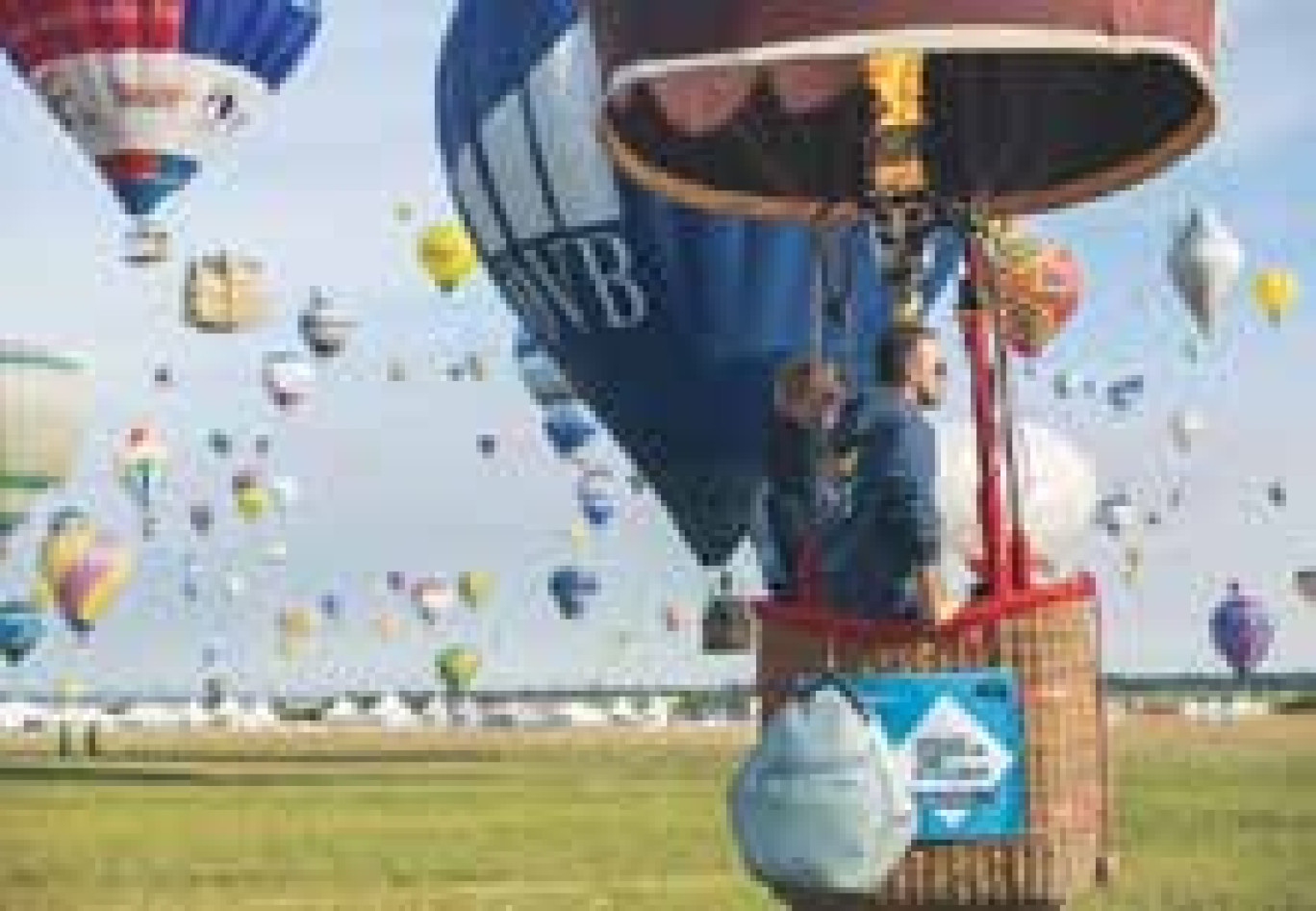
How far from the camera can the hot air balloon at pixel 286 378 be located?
63625 mm

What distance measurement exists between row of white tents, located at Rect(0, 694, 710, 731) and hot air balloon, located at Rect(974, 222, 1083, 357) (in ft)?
198

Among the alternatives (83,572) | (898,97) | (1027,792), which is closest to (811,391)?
(898,97)

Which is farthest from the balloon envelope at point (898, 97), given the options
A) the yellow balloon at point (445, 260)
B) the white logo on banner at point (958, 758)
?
the yellow balloon at point (445, 260)

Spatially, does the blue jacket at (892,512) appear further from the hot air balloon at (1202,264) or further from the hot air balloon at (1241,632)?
the hot air balloon at (1241,632)

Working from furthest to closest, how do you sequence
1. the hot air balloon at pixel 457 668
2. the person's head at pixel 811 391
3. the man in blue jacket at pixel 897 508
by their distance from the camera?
1. the hot air balloon at pixel 457 668
2. the person's head at pixel 811 391
3. the man in blue jacket at pixel 897 508

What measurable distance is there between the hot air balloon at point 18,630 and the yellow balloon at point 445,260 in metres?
12.0

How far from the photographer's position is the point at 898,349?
8.23 m

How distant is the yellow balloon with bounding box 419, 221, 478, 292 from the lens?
191 feet

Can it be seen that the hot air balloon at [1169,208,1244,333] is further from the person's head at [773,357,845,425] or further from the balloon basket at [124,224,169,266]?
the person's head at [773,357,845,425]

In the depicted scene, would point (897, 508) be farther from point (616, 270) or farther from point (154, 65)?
point (154, 65)

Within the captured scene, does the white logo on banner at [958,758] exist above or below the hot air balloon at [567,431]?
below

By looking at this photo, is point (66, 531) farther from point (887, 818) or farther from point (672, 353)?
point (887, 818)

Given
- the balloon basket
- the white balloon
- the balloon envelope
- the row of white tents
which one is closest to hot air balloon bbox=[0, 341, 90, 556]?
the balloon basket

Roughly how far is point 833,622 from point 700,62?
1.58 meters
